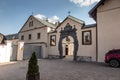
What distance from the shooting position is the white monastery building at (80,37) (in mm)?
14508

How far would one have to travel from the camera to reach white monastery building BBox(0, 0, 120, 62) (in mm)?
14508

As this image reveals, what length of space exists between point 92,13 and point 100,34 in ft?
10.3

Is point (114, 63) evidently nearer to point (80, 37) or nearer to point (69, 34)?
point (80, 37)

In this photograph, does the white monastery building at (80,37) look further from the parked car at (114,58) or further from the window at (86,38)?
the parked car at (114,58)

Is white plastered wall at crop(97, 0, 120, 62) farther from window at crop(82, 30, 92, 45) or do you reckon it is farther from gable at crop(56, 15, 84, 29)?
gable at crop(56, 15, 84, 29)

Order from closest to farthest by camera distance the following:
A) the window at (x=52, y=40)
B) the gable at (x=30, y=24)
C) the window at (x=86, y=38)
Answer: the window at (x=86, y=38), the window at (x=52, y=40), the gable at (x=30, y=24)

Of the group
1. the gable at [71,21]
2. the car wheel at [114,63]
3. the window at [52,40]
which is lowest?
the car wheel at [114,63]

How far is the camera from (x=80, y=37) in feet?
58.4

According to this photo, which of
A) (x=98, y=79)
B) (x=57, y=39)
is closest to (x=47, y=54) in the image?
(x=57, y=39)

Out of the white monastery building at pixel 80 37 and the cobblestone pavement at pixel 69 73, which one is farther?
the white monastery building at pixel 80 37

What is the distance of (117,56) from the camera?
38.1 ft

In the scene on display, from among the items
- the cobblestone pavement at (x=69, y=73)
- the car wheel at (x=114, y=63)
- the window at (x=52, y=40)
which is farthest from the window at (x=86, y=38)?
the cobblestone pavement at (x=69, y=73)

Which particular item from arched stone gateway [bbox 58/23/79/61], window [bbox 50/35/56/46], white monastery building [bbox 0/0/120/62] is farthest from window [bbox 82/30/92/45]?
window [bbox 50/35/56/46]

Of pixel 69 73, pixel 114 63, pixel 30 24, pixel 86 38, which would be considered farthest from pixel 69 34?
pixel 69 73
